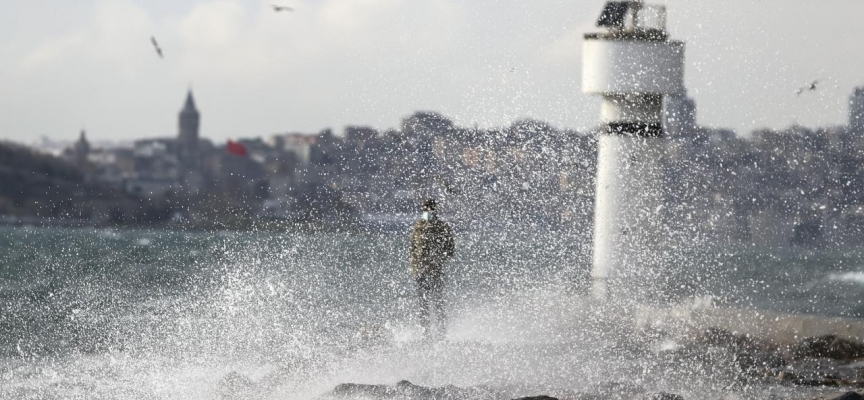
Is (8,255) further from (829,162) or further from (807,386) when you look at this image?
(807,386)

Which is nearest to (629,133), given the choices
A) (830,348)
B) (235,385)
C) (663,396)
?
(830,348)

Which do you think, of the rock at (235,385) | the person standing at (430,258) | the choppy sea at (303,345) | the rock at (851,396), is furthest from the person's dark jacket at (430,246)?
the rock at (851,396)

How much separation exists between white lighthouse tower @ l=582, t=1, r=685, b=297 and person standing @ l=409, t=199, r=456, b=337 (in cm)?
397

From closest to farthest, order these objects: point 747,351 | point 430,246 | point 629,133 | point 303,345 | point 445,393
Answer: point 445,393 → point 747,351 → point 430,246 → point 303,345 → point 629,133

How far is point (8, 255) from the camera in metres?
73.8

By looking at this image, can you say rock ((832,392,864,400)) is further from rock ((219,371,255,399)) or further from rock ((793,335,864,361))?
rock ((219,371,255,399))

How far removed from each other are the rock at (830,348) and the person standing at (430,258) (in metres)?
4.36

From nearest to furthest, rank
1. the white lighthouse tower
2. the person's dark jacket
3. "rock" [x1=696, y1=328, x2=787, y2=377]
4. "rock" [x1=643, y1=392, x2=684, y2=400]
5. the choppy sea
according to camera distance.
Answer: "rock" [x1=643, y1=392, x2=684, y2=400] → the choppy sea → "rock" [x1=696, y1=328, x2=787, y2=377] → the person's dark jacket → the white lighthouse tower

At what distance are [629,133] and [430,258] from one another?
4.57 metres

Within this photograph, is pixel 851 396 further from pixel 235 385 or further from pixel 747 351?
pixel 235 385

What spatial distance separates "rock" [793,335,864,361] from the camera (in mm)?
14914

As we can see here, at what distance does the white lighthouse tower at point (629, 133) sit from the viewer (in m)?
18.7

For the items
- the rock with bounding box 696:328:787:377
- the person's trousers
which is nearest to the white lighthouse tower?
the rock with bounding box 696:328:787:377

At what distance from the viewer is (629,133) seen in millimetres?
18922
